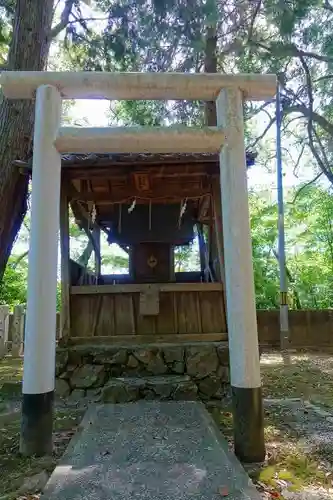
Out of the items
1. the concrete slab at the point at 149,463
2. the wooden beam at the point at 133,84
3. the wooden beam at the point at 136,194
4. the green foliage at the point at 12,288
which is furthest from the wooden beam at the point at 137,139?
the green foliage at the point at 12,288

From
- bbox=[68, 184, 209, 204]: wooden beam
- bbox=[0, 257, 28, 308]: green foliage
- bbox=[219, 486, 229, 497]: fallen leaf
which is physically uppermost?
bbox=[68, 184, 209, 204]: wooden beam

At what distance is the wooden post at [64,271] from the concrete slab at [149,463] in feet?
5.80

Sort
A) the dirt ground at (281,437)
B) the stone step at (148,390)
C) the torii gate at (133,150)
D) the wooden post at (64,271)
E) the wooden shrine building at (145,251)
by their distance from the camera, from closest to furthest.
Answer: the dirt ground at (281,437)
the torii gate at (133,150)
the stone step at (148,390)
the wooden shrine building at (145,251)
the wooden post at (64,271)

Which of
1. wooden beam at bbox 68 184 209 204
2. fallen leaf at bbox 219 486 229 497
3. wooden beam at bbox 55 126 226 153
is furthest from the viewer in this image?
wooden beam at bbox 68 184 209 204

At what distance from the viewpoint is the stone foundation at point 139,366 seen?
5266 millimetres

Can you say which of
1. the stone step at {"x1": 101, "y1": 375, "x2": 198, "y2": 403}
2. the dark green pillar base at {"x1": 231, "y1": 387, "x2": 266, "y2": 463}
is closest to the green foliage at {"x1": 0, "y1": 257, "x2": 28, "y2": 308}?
the stone step at {"x1": 101, "y1": 375, "x2": 198, "y2": 403}

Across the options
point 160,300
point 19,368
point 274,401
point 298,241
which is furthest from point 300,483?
point 298,241

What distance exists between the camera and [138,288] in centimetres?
568

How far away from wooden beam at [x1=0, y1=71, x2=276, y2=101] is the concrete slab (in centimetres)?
310

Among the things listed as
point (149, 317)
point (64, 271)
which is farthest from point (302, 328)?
point (64, 271)

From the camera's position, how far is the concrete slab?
240cm

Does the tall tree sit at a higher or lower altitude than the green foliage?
higher

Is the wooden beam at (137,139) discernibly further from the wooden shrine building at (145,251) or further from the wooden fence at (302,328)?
the wooden fence at (302,328)

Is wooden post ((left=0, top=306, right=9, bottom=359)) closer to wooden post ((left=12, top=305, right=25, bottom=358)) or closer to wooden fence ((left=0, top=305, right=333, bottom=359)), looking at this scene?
wooden post ((left=12, top=305, right=25, bottom=358))
